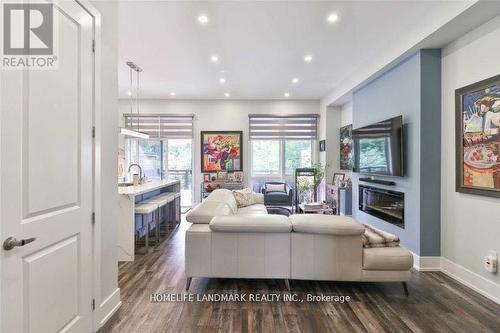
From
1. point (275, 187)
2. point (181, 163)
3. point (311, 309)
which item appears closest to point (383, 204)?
point (311, 309)

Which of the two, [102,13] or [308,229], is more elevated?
[102,13]

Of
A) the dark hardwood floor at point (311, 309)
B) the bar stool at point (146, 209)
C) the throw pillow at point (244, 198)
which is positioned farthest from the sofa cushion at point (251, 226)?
the throw pillow at point (244, 198)

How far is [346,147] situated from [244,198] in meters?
3.11

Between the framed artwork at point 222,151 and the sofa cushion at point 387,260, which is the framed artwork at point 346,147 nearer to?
the framed artwork at point 222,151

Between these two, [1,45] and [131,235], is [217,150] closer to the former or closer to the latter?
[131,235]

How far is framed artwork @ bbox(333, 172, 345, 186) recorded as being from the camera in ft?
20.2

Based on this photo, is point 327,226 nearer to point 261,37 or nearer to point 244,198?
point 244,198

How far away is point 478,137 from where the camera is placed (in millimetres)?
2619

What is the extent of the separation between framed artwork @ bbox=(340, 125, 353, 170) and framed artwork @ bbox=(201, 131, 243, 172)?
266 centimetres

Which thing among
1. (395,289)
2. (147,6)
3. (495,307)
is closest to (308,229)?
(395,289)

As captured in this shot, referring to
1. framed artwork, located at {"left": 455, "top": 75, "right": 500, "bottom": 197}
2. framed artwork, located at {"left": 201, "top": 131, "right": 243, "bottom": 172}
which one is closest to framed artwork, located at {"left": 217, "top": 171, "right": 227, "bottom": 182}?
framed artwork, located at {"left": 201, "top": 131, "right": 243, "bottom": 172}

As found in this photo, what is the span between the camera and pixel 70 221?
1.69m

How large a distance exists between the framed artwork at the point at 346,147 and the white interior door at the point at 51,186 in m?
5.51

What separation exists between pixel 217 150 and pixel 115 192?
15.5 feet
